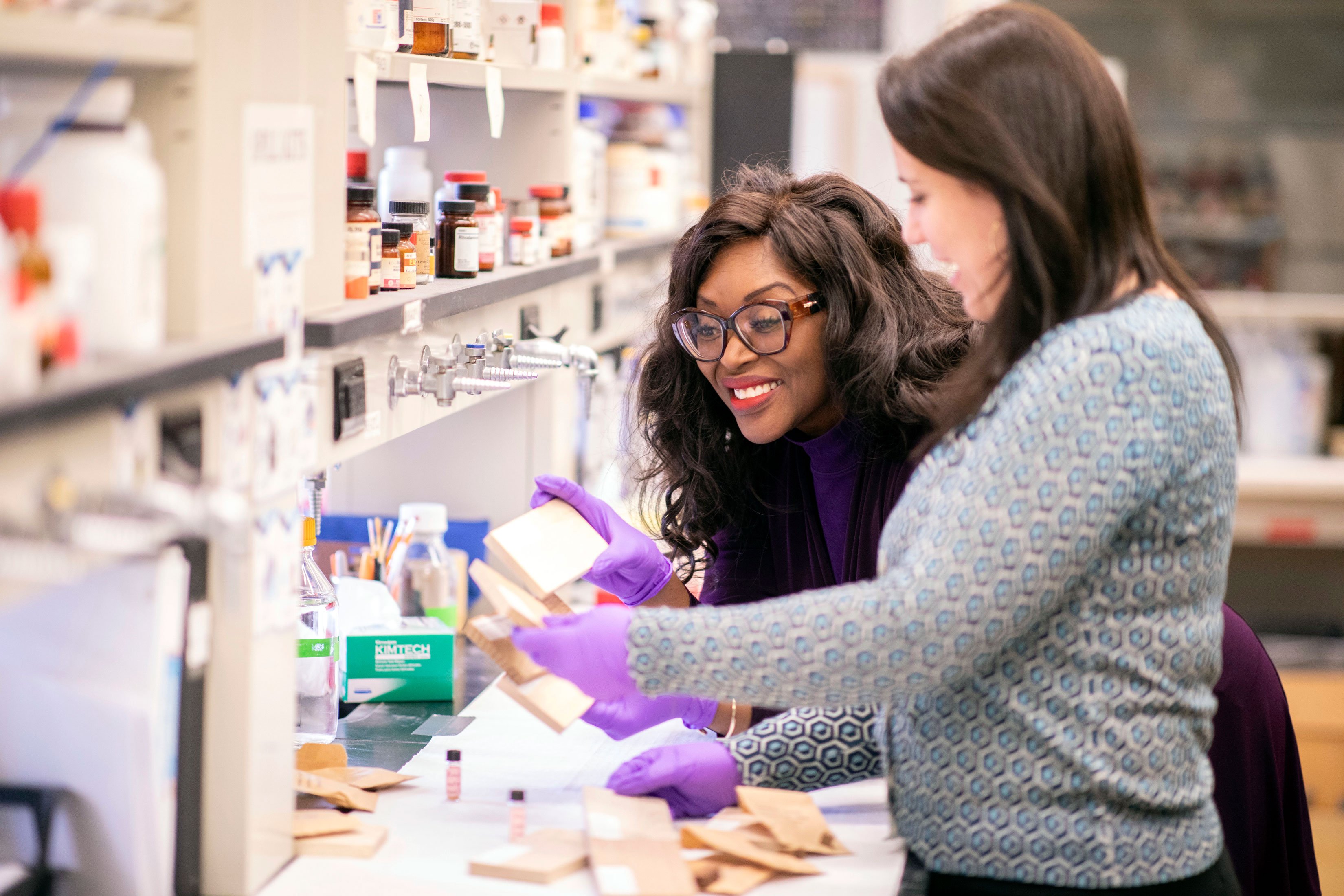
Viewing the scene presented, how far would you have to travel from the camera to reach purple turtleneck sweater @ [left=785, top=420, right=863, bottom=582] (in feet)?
7.06

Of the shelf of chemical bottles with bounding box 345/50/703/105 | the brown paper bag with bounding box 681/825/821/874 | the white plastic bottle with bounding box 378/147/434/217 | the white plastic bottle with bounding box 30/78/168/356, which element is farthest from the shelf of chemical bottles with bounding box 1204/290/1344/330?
the white plastic bottle with bounding box 30/78/168/356

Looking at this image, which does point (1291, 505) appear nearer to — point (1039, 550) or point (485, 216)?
point (485, 216)

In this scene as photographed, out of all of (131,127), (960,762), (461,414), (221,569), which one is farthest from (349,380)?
(461,414)

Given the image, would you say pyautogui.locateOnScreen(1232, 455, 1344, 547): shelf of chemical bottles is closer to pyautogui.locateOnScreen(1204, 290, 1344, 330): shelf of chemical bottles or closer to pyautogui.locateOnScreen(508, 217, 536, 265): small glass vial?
pyautogui.locateOnScreen(1204, 290, 1344, 330): shelf of chemical bottles

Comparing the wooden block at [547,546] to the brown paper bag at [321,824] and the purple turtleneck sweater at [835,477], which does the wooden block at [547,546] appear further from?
the purple turtleneck sweater at [835,477]

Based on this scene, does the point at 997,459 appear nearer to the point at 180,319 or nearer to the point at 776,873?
the point at 776,873

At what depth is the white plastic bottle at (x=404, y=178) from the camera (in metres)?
2.18

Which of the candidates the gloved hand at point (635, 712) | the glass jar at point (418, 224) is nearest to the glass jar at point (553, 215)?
the glass jar at point (418, 224)

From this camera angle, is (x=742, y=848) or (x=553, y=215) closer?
(x=742, y=848)

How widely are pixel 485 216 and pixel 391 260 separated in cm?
40

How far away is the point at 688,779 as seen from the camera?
1.57m

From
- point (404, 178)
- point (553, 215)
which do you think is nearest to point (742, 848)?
point (404, 178)

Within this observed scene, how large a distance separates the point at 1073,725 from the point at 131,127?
1.01m

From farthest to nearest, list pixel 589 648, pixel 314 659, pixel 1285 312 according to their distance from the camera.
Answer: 1. pixel 1285 312
2. pixel 314 659
3. pixel 589 648
